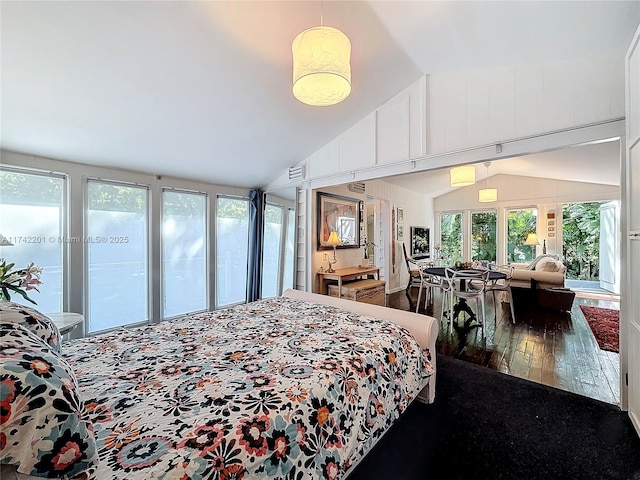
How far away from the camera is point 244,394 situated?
107 centimetres

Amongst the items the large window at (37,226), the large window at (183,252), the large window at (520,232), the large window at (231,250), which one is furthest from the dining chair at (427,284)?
the large window at (37,226)

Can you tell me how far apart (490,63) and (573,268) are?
6.48 m

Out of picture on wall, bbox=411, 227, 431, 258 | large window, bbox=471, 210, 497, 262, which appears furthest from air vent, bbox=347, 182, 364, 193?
large window, bbox=471, 210, 497, 262

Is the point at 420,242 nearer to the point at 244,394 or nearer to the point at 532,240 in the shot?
the point at 532,240

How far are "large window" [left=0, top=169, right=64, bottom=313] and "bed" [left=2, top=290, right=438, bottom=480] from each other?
1.94 m

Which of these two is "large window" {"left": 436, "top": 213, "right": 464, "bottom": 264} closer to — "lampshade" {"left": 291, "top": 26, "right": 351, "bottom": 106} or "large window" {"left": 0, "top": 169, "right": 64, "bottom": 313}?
"lampshade" {"left": 291, "top": 26, "right": 351, "bottom": 106}

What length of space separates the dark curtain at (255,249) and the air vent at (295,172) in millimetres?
722

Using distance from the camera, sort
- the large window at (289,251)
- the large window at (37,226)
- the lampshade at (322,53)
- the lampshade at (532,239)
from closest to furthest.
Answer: the lampshade at (322,53), the large window at (37,226), the large window at (289,251), the lampshade at (532,239)

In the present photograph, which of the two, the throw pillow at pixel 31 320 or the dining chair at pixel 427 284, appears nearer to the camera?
the throw pillow at pixel 31 320

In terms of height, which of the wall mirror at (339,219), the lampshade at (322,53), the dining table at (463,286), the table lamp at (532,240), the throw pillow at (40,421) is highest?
the lampshade at (322,53)

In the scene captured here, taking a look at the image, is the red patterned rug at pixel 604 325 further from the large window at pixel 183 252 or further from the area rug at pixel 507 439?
Answer: the large window at pixel 183 252

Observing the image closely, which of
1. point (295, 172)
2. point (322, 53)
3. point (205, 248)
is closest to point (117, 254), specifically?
point (205, 248)

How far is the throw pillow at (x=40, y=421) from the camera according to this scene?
0.58 m

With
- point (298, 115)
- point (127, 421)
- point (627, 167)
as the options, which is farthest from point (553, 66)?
point (127, 421)
